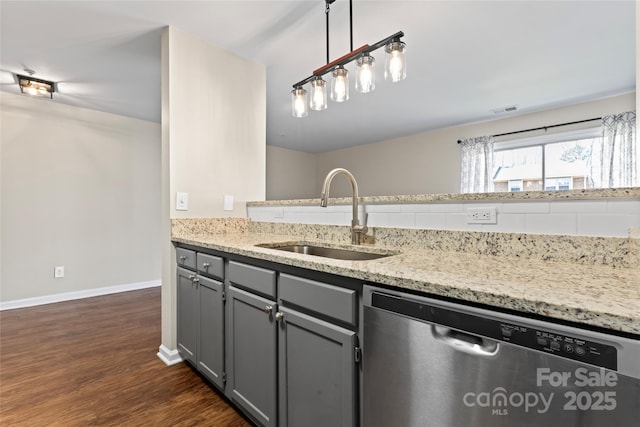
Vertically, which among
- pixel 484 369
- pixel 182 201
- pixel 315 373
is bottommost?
pixel 315 373

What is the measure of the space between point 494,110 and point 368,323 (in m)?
4.08

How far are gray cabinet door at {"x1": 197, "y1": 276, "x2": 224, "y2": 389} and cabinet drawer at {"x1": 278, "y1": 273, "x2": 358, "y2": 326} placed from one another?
564 mm

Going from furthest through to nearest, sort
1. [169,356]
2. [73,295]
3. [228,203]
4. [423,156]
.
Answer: [423,156] < [73,295] < [228,203] < [169,356]

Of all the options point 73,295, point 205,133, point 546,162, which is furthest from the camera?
point 546,162

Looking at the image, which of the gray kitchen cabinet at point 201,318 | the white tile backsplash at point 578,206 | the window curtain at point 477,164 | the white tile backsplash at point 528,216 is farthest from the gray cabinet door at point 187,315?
the window curtain at point 477,164

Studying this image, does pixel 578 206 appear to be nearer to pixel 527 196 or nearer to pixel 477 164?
pixel 527 196

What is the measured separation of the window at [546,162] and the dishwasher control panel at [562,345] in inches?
161

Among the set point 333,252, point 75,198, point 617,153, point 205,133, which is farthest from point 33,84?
point 617,153

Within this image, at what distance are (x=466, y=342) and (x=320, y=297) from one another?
0.49 meters

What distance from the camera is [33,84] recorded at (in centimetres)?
290

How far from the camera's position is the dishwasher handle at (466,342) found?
712mm

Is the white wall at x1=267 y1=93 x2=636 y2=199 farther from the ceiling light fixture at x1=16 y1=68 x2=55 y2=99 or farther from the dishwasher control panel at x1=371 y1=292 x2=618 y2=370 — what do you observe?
the dishwasher control panel at x1=371 y1=292 x2=618 y2=370

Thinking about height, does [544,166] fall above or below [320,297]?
above

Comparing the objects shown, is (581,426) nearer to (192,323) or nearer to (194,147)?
(192,323)
